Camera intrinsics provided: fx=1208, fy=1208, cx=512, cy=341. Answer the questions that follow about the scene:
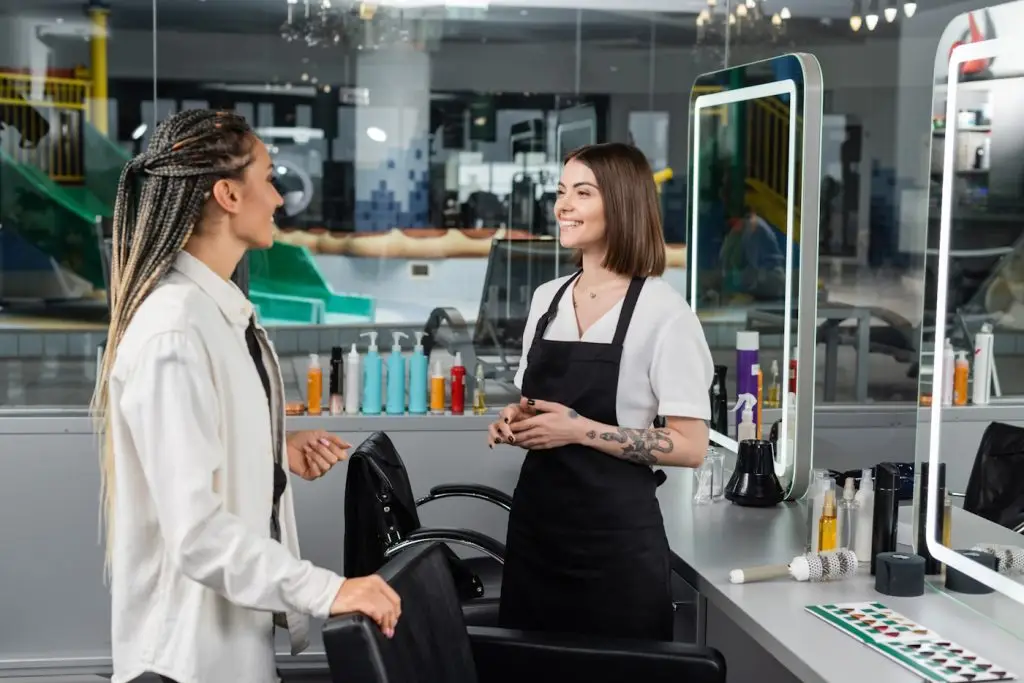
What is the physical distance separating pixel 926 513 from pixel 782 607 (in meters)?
0.37

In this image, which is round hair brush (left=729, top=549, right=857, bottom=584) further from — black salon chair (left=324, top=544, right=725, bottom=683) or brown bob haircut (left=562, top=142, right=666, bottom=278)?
brown bob haircut (left=562, top=142, right=666, bottom=278)

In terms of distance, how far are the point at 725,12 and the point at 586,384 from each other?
6.94ft

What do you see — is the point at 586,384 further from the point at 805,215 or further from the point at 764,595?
the point at 805,215

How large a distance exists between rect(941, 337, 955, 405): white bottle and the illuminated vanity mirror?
56 cm

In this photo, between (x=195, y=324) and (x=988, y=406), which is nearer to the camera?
(x=195, y=324)

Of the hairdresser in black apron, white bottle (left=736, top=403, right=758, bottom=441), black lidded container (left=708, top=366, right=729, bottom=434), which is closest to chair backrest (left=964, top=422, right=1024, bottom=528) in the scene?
the hairdresser in black apron

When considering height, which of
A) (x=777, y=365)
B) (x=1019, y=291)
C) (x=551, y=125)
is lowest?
(x=777, y=365)

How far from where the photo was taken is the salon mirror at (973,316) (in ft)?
6.86

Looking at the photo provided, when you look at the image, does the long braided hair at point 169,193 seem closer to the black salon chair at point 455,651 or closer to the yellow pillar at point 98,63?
the black salon chair at point 455,651

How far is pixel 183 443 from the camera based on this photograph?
4.65 feet

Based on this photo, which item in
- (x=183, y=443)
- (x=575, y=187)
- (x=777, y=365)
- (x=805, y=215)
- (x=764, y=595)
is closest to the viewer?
(x=183, y=443)

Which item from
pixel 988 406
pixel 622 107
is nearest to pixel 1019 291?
pixel 988 406

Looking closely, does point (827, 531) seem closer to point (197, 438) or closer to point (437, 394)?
point (197, 438)

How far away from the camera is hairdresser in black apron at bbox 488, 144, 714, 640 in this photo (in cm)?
216
